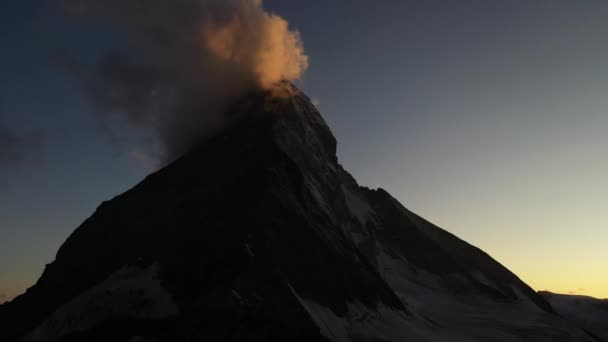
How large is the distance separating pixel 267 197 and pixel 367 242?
205ft

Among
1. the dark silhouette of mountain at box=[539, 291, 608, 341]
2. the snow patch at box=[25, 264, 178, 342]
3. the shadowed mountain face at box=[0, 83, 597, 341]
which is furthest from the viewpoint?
the dark silhouette of mountain at box=[539, 291, 608, 341]

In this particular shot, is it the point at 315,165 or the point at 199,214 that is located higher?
the point at 315,165

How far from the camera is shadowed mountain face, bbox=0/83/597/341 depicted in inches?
2303

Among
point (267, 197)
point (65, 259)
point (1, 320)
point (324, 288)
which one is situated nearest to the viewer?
point (324, 288)

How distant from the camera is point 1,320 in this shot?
88562 mm

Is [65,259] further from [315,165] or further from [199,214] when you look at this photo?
[315,165]

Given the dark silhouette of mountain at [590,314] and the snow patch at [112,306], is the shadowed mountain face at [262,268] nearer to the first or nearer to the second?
the snow patch at [112,306]

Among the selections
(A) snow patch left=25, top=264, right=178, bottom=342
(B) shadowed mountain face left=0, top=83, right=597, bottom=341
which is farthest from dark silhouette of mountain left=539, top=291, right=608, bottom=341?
(A) snow patch left=25, top=264, right=178, bottom=342

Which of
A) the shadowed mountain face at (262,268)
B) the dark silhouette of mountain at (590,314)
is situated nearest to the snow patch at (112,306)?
the shadowed mountain face at (262,268)

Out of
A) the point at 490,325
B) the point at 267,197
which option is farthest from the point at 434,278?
the point at 267,197

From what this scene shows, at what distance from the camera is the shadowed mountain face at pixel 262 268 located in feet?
192

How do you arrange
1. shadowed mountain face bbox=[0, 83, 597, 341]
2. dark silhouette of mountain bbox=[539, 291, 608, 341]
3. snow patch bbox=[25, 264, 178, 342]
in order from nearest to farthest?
shadowed mountain face bbox=[0, 83, 597, 341], snow patch bbox=[25, 264, 178, 342], dark silhouette of mountain bbox=[539, 291, 608, 341]

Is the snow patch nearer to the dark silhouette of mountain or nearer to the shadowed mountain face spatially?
the shadowed mountain face

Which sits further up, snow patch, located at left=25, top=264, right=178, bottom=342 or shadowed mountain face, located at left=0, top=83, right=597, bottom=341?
shadowed mountain face, located at left=0, top=83, right=597, bottom=341
